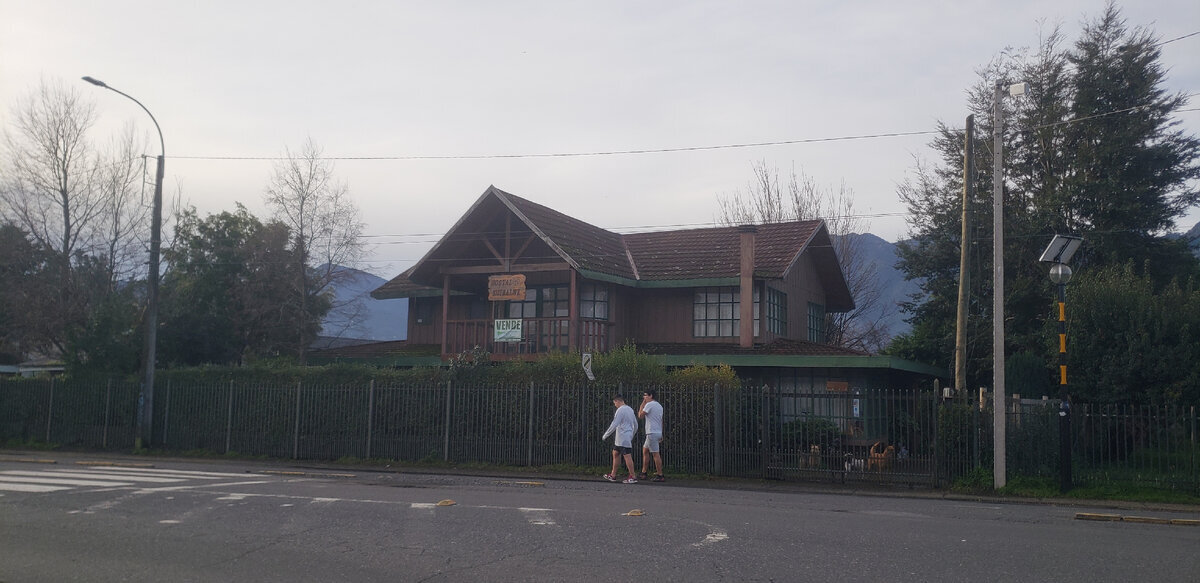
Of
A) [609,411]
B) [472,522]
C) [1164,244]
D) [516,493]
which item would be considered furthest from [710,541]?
[1164,244]

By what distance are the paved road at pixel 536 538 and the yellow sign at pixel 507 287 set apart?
12299mm

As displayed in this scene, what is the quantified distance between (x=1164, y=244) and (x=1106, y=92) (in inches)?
190

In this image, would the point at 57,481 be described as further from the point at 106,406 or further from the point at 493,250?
the point at 493,250

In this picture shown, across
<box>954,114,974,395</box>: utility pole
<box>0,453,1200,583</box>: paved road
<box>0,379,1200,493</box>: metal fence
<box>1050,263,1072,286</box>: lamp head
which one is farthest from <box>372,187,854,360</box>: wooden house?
<box>0,453,1200,583</box>: paved road

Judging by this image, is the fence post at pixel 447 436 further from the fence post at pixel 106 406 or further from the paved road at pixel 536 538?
the fence post at pixel 106 406

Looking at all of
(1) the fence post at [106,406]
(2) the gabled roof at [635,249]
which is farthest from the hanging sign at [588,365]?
(1) the fence post at [106,406]

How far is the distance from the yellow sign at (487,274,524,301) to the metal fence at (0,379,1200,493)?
563 cm

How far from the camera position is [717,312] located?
27.1m

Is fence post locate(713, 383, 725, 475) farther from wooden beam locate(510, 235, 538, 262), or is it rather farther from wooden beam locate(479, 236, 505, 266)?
wooden beam locate(479, 236, 505, 266)

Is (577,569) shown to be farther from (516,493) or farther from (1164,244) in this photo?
(1164,244)

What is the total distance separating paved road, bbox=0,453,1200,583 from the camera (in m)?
7.86

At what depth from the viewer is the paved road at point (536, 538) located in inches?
310

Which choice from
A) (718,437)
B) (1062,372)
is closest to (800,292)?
(718,437)

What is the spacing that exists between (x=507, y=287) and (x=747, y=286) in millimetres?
6564
